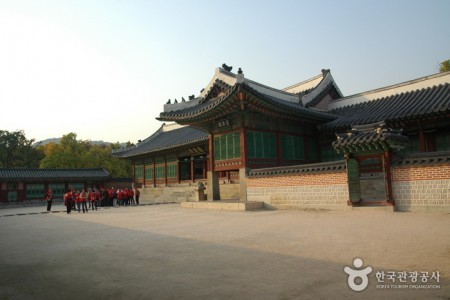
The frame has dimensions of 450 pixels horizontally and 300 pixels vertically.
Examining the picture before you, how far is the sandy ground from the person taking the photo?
4469 mm

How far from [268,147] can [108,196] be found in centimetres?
1485

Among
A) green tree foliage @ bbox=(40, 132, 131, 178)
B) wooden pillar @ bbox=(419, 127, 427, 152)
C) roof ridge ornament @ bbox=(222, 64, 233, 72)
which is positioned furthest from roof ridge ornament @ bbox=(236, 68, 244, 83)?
green tree foliage @ bbox=(40, 132, 131, 178)

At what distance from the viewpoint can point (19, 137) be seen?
6631 cm

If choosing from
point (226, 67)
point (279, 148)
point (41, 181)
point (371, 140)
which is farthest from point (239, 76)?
point (41, 181)

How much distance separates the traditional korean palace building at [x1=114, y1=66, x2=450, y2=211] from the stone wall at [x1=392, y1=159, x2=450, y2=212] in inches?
1.2

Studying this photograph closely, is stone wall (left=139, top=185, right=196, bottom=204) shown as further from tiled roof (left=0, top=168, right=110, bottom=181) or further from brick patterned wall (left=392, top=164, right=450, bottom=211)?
brick patterned wall (left=392, top=164, right=450, bottom=211)

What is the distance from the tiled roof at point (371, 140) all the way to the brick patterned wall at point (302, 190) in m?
1.25

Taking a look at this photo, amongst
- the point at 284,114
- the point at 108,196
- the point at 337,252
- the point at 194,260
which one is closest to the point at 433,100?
the point at 284,114

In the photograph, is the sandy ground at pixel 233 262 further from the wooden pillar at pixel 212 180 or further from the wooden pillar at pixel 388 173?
the wooden pillar at pixel 212 180

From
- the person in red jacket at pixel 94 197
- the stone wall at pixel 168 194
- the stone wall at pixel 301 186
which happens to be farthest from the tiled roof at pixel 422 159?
the person in red jacket at pixel 94 197

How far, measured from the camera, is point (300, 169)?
52.8ft

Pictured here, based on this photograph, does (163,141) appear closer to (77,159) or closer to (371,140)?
(77,159)

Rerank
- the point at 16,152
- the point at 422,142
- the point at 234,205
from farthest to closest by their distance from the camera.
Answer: the point at 16,152 < the point at 422,142 < the point at 234,205

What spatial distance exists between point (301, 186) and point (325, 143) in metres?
7.34
